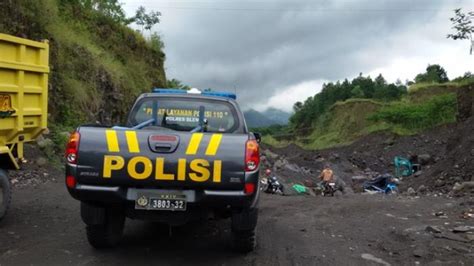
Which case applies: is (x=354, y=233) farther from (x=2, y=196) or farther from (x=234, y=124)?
(x=2, y=196)

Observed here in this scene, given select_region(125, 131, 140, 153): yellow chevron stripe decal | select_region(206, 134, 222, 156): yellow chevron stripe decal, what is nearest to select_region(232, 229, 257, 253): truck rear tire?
select_region(206, 134, 222, 156): yellow chevron stripe decal

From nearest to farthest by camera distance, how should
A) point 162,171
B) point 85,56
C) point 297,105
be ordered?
point 162,171 < point 85,56 < point 297,105

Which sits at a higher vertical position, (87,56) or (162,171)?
(87,56)

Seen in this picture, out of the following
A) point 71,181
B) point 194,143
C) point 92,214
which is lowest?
point 92,214

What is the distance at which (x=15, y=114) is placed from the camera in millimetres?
7234

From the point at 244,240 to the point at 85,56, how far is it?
13173mm

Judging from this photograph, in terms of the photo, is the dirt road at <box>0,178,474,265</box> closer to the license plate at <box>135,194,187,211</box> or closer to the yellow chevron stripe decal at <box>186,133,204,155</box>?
the license plate at <box>135,194,187,211</box>

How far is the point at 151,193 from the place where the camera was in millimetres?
5180

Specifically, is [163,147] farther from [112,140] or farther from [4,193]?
[4,193]

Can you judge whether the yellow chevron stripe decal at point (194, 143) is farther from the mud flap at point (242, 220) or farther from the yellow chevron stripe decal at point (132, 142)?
the mud flap at point (242, 220)

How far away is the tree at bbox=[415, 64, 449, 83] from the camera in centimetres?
7181

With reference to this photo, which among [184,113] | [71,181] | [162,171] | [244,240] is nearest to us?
[162,171]

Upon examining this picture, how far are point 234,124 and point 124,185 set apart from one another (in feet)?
6.38

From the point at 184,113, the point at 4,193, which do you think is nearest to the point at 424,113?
the point at 184,113
